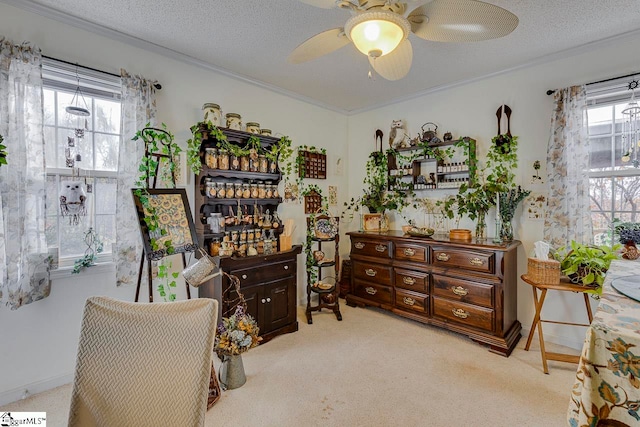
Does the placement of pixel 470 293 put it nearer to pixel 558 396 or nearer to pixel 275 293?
pixel 558 396

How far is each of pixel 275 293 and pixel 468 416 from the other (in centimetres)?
176

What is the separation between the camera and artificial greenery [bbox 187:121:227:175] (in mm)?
2555

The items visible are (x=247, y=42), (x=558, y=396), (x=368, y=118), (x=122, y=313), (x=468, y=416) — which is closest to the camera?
(x=122, y=313)

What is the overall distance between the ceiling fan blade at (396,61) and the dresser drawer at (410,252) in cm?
175

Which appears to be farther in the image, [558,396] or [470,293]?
[470,293]

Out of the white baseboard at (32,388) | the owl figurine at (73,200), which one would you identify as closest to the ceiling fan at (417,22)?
the owl figurine at (73,200)

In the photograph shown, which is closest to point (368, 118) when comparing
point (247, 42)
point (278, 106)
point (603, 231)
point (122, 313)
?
point (278, 106)

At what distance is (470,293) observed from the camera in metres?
2.77

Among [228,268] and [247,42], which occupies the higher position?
[247,42]

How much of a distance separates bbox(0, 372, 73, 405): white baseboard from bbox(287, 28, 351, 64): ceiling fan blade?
2754 millimetres

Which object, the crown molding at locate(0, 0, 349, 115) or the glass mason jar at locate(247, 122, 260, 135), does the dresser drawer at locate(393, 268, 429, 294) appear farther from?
the crown molding at locate(0, 0, 349, 115)

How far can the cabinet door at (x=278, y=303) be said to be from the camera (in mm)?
2809

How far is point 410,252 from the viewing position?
10.3ft

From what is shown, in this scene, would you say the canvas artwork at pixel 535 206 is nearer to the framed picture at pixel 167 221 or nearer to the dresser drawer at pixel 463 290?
the dresser drawer at pixel 463 290
